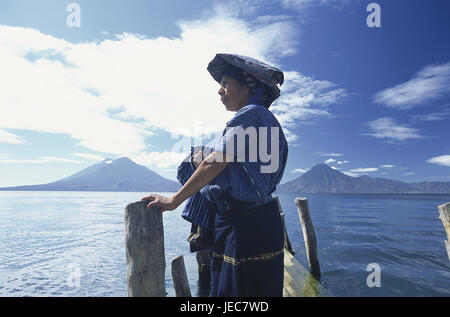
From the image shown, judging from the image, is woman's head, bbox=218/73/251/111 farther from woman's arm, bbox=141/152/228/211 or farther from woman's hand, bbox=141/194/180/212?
woman's hand, bbox=141/194/180/212

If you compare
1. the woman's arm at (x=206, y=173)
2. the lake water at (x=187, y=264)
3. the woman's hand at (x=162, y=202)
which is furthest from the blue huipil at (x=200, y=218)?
the lake water at (x=187, y=264)

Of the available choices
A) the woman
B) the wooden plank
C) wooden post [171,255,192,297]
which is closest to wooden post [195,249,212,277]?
the wooden plank

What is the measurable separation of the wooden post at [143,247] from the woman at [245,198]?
485mm

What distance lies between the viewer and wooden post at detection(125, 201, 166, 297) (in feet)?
7.67

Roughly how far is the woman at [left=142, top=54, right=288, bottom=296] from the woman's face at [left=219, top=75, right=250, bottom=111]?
0.12 m

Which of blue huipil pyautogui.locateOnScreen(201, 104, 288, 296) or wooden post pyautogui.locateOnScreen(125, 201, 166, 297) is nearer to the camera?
blue huipil pyautogui.locateOnScreen(201, 104, 288, 296)

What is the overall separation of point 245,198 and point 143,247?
131cm

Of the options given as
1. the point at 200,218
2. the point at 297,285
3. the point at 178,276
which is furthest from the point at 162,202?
the point at 297,285

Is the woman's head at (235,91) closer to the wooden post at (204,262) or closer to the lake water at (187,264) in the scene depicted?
the wooden post at (204,262)

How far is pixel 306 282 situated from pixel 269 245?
22.7ft

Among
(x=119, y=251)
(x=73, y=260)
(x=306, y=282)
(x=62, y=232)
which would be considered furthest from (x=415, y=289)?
(x=62, y=232)

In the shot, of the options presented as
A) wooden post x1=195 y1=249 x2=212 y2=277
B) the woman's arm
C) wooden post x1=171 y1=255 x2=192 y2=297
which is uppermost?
the woman's arm

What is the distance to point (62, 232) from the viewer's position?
30469 mm

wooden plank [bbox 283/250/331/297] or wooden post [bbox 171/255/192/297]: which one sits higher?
wooden post [bbox 171/255/192/297]
